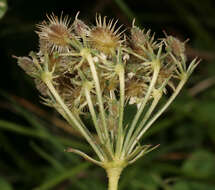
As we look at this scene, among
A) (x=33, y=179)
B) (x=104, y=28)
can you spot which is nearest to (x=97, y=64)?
(x=104, y=28)

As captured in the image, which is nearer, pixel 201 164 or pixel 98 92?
pixel 98 92

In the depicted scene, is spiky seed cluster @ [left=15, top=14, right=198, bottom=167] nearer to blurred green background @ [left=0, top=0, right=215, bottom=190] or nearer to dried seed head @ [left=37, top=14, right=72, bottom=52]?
dried seed head @ [left=37, top=14, right=72, bottom=52]

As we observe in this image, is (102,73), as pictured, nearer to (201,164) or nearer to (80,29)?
(80,29)

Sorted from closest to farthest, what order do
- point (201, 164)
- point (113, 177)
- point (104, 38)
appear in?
1. point (113, 177)
2. point (104, 38)
3. point (201, 164)

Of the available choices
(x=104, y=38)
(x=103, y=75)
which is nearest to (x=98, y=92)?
(x=103, y=75)

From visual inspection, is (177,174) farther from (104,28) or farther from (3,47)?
(3,47)

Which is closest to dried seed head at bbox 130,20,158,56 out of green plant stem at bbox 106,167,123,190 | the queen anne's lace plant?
the queen anne's lace plant
